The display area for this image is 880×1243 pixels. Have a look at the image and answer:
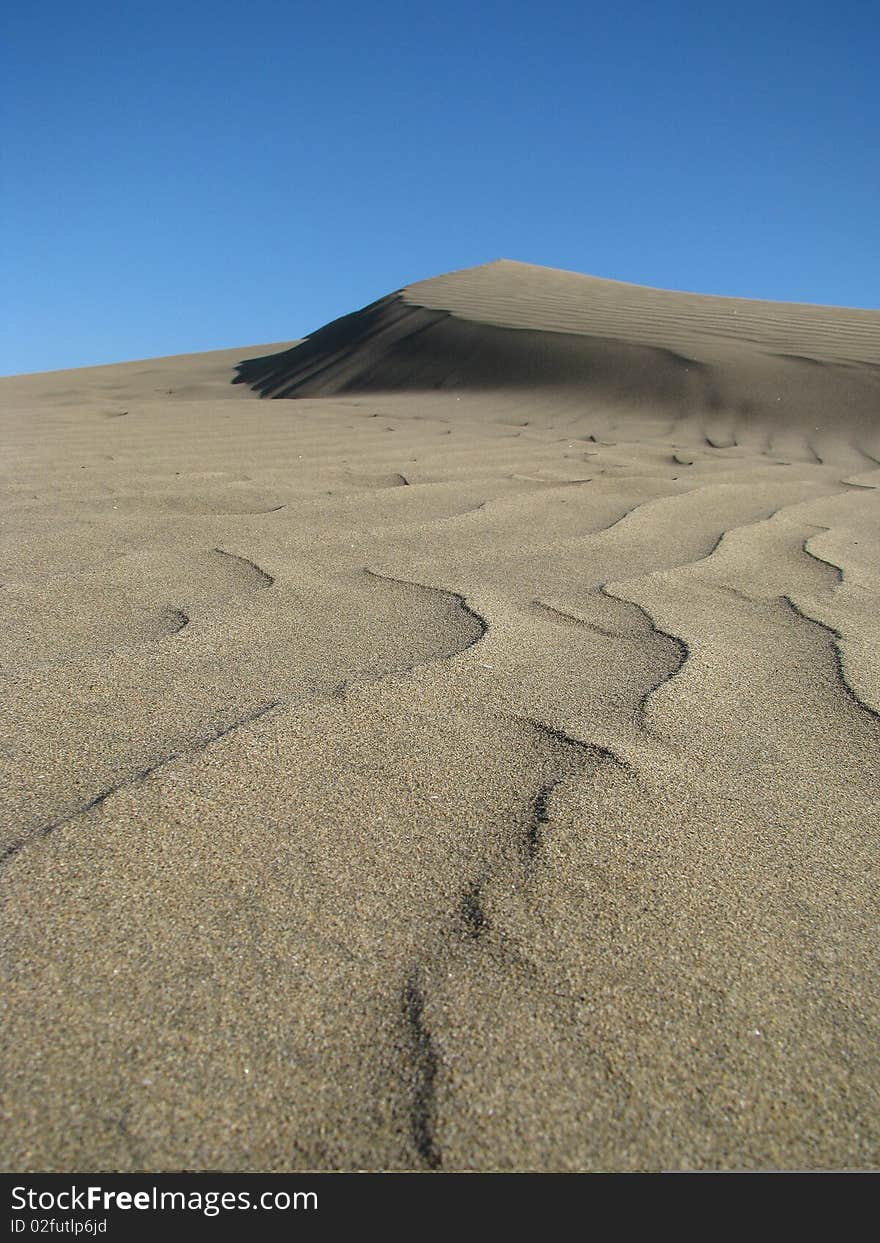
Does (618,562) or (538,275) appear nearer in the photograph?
(618,562)

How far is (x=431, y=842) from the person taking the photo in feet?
3.14

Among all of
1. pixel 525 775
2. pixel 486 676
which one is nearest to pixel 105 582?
pixel 486 676

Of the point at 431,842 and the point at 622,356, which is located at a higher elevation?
the point at 622,356

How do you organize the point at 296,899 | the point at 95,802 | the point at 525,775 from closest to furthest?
the point at 296,899 < the point at 95,802 < the point at 525,775

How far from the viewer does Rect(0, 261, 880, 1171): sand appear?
2.18 ft

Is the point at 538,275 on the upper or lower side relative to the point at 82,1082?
upper

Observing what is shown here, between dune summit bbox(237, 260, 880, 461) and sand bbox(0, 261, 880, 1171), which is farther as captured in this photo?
dune summit bbox(237, 260, 880, 461)

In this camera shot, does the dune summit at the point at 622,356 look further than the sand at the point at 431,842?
Yes

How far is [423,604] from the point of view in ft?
5.74

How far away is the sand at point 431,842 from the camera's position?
2.18 ft

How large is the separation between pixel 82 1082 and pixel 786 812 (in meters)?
0.77

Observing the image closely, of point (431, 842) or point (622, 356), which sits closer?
point (431, 842)

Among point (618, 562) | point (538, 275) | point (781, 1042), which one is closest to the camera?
point (781, 1042)
